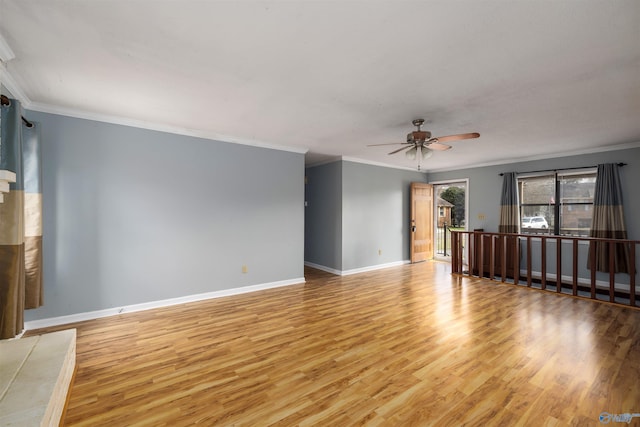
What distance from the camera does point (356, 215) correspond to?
20.1ft

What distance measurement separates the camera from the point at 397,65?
224 centimetres

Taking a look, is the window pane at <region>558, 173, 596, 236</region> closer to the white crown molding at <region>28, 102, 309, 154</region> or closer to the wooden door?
the wooden door

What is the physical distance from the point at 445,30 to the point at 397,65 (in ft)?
1.56

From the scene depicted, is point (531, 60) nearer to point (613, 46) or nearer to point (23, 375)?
point (613, 46)

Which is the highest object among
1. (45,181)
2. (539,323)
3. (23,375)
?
(45,181)

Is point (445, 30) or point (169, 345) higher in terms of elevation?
point (445, 30)

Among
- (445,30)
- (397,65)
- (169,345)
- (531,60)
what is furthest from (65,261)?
(531,60)

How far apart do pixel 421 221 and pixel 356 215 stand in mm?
2205

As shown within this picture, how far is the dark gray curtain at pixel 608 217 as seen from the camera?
4770mm

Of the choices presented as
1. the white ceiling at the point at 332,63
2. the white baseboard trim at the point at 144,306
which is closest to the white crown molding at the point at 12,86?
the white ceiling at the point at 332,63

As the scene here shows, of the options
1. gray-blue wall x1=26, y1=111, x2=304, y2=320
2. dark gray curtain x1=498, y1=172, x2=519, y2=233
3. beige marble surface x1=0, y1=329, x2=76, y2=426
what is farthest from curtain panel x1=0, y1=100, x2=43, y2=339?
dark gray curtain x1=498, y1=172, x2=519, y2=233

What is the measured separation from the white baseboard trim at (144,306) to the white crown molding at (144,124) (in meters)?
2.40

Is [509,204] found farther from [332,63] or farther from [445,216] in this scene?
[332,63]

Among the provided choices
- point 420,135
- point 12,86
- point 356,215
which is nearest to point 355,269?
point 356,215
